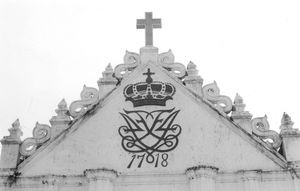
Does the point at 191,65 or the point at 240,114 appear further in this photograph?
the point at 191,65

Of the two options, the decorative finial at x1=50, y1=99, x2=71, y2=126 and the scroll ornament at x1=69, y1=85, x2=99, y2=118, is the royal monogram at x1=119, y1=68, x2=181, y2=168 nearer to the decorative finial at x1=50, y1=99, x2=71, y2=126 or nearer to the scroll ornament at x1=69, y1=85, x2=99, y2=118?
the scroll ornament at x1=69, y1=85, x2=99, y2=118

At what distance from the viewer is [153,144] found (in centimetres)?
1473

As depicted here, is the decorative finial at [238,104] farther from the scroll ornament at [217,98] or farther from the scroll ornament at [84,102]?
the scroll ornament at [84,102]

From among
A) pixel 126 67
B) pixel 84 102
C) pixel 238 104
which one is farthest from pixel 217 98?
pixel 84 102

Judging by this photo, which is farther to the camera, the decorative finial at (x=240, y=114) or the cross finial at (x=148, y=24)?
the cross finial at (x=148, y=24)

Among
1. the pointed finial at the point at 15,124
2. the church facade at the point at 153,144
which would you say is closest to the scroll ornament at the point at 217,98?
the church facade at the point at 153,144

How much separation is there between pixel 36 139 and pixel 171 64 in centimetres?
514

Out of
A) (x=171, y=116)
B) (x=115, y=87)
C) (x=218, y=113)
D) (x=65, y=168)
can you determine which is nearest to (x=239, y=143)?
(x=218, y=113)

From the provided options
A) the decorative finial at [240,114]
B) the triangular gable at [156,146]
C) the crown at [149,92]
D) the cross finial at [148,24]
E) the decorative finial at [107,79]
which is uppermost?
the cross finial at [148,24]

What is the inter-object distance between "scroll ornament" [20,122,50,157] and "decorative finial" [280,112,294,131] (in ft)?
24.4

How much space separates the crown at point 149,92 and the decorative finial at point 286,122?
11.9 feet

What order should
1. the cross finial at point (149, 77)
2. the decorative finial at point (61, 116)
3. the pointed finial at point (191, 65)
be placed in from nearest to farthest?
the decorative finial at point (61, 116) < the cross finial at point (149, 77) < the pointed finial at point (191, 65)

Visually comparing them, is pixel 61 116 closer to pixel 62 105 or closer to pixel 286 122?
pixel 62 105

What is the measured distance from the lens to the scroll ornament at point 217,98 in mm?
15484
